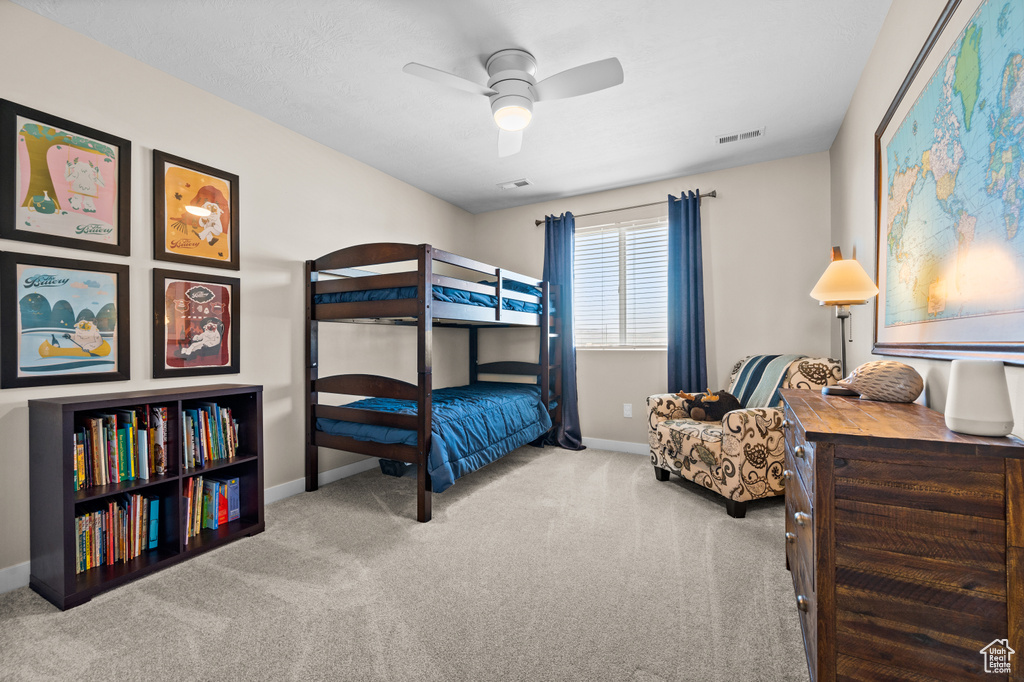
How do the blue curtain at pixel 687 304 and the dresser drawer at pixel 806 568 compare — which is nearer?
the dresser drawer at pixel 806 568

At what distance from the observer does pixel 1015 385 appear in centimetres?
111

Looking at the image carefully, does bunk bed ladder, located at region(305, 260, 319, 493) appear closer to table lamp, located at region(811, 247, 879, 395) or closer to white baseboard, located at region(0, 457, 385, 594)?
white baseboard, located at region(0, 457, 385, 594)

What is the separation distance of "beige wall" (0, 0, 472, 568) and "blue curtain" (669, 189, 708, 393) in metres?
2.23

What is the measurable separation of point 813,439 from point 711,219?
10.1 feet

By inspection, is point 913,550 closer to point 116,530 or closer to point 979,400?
point 979,400

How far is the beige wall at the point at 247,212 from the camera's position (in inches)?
75.1

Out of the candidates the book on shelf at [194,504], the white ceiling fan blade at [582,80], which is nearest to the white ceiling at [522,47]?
the white ceiling fan blade at [582,80]

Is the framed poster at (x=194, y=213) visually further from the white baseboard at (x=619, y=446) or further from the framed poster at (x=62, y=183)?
the white baseboard at (x=619, y=446)

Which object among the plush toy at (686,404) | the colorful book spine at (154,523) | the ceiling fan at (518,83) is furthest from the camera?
the plush toy at (686,404)

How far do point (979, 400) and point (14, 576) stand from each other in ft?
11.2

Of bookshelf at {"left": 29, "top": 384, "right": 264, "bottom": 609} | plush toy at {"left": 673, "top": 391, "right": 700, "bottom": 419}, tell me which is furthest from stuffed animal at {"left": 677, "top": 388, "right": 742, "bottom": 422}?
bookshelf at {"left": 29, "top": 384, "right": 264, "bottom": 609}

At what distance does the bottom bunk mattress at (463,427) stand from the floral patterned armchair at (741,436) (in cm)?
105

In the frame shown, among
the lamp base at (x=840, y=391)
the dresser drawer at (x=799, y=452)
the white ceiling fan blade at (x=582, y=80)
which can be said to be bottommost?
the dresser drawer at (x=799, y=452)

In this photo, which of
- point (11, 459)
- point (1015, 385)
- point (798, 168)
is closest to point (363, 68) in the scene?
point (11, 459)
